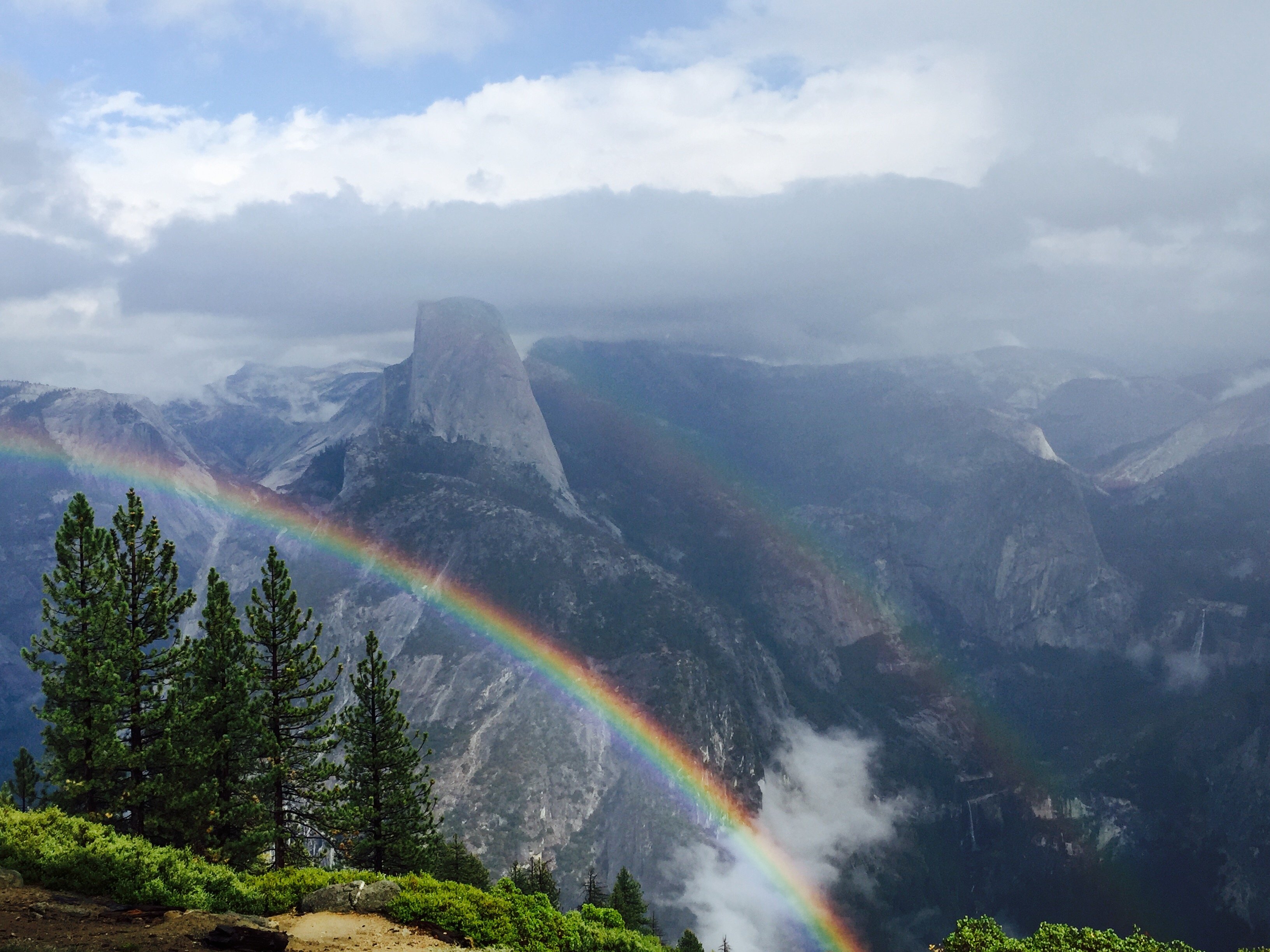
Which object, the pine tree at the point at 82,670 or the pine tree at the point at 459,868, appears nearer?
the pine tree at the point at 82,670

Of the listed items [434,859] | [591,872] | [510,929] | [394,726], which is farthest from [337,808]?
[591,872]

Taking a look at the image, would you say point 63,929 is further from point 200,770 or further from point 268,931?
point 200,770

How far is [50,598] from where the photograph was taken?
145 ft

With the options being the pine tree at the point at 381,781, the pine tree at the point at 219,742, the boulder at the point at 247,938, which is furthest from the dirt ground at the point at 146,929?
the pine tree at the point at 381,781

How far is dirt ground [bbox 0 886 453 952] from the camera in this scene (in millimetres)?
24703

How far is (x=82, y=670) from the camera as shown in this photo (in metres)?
42.3

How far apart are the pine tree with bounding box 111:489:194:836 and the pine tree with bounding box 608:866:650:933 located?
6770cm

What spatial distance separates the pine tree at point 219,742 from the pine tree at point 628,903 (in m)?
61.8

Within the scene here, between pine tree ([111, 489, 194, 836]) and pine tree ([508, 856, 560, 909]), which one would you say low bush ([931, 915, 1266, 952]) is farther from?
pine tree ([508, 856, 560, 909])

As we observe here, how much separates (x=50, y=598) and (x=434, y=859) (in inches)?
1406

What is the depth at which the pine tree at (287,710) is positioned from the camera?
50.0 m

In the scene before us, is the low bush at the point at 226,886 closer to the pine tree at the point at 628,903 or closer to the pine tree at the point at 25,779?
the pine tree at the point at 25,779

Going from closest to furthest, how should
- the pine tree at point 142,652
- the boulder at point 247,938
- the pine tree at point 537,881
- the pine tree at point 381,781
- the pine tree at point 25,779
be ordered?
the boulder at point 247,938, the pine tree at point 142,652, the pine tree at point 381,781, the pine tree at point 25,779, the pine tree at point 537,881

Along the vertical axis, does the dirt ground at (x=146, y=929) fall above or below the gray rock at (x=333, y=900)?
above
